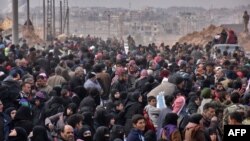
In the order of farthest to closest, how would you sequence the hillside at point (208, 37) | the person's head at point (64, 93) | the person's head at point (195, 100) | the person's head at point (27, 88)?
the hillside at point (208, 37) < the person's head at point (27, 88) < the person's head at point (64, 93) < the person's head at point (195, 100)

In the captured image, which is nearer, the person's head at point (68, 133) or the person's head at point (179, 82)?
the person's head at point (68, 133)

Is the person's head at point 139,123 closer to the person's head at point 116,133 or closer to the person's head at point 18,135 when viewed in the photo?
the person's head at point 116,133

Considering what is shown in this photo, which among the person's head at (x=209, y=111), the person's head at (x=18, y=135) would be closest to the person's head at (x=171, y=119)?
the person's head at (x=209, y=111)

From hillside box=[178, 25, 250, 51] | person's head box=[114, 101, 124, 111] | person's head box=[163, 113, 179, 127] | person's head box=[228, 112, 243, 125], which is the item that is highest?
person's head box=[228, 112, 243, 125]

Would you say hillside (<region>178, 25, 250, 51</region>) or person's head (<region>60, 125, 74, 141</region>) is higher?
person's head (<region>60, 125, 74, 141</region>)

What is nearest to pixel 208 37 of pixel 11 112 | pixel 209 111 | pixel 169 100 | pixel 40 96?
pixel 40 96

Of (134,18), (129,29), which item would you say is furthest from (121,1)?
(129,29)

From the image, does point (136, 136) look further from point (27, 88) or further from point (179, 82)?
point (179, 82)

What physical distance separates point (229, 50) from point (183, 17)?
2742 inches

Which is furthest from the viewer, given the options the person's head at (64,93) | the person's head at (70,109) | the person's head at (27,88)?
the person's head at (27,88)

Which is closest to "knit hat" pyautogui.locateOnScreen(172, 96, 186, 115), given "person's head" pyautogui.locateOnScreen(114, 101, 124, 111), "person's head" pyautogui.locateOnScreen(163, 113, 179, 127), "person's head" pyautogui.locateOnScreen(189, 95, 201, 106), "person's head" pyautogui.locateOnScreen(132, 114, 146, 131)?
"person's head" pyautogui.locateOnScreen(189, 95, 201, 106)

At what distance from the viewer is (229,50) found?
26.3 metres

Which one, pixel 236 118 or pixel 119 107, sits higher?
pixel 236 118

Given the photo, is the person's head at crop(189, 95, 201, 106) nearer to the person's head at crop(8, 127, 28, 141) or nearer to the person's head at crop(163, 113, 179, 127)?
the person's head at crop(163, 113, 179, 127)
